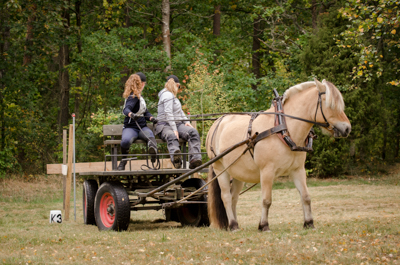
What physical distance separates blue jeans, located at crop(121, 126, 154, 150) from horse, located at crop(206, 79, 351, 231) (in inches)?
52.9

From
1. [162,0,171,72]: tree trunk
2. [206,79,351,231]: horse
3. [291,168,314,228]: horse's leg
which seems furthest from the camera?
[162,0,171,72]: tree trunk

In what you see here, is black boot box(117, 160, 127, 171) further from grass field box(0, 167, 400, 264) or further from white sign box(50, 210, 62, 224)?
white sign box(50, 210, 62, 224)

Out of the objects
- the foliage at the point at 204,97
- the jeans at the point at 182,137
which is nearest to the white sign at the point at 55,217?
the jeans at the point at 182,137

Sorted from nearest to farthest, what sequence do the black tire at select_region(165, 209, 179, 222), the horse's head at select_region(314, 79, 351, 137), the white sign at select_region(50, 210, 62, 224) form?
the horse's head at select_region(314, 79, 351, 137), the black tire at select_region(165, 209, 179, 222), the white sign at select_region(50, 210, 62, 224)

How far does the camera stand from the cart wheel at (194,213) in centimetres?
845

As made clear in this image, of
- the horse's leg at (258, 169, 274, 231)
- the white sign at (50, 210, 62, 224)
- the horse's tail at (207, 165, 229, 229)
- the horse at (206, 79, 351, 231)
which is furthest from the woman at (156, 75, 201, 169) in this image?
the white sign at (50, 210, 62, 224)

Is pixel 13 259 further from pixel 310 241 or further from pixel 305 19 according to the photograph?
pixel 305 19

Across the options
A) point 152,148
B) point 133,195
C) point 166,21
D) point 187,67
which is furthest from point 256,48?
point 133,195

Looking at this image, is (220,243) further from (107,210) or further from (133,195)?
(107,210)

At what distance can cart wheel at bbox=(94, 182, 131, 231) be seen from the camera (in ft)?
24.7

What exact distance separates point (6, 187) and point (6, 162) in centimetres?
192

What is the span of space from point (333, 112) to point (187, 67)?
13484 mm

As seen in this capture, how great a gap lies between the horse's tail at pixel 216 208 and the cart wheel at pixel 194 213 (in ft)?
2.93

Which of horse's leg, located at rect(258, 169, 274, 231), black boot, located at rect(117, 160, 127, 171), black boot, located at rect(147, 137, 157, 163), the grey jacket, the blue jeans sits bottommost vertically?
horse's leg, located at rect(258, 169, 274, 231)
